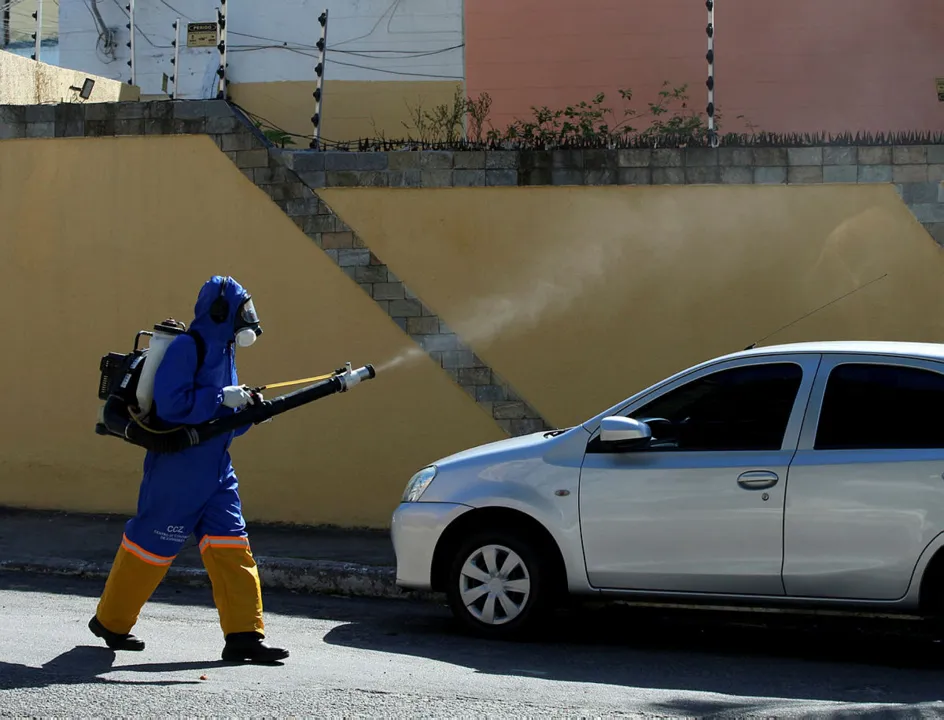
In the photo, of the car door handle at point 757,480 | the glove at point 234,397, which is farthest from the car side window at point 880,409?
the glove at point 234,397

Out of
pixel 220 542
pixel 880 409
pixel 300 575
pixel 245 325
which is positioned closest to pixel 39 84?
pixel 300 575

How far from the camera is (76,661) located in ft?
19.9

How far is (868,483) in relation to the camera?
620 centimetres

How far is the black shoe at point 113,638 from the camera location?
20.5ft

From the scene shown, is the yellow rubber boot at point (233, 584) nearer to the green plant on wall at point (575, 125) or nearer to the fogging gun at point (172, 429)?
the fogging gun at point (172, 429)

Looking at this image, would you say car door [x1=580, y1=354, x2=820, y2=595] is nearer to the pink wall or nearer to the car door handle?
the car door handle

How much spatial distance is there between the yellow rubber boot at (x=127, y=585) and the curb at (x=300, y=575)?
2.44m

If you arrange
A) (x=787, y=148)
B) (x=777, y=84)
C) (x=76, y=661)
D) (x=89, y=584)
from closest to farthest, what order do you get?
(x=76, y=661)
(x=89, y=584)
(x=787, y=148)
(x=777, y=84)

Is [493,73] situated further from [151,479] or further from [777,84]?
[151,479]

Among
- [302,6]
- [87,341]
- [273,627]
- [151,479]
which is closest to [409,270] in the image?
[87,341]

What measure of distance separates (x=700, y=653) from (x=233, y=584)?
7.82ft

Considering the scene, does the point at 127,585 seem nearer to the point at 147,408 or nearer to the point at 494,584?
the point at 147,408

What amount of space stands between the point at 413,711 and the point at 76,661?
179 centimetres

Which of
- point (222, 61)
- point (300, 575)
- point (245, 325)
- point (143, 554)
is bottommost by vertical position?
point (300, 575)
